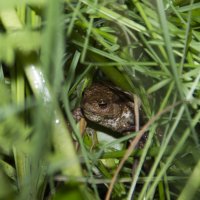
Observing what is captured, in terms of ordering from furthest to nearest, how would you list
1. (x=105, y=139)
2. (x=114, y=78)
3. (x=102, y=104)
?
(x=102, y=104) < (x=105, y=139) < (x=114, y=78)

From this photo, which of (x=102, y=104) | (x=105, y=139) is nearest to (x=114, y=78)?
(x=105, y=139)

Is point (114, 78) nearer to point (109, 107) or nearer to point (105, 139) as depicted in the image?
point (105, 139)

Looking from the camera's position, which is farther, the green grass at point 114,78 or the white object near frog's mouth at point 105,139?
the white object near frog's mouth at point 105,139

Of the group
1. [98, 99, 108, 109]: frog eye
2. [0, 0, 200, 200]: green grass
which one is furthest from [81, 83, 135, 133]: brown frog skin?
[0, 0, 200, 200]: green grass

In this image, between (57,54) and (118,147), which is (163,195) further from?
(57,54)

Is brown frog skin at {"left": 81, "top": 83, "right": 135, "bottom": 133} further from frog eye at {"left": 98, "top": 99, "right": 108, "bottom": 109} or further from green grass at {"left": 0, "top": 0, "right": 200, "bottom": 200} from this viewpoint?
green grass at {"left": 0, "top": 0, "right": 200, "bottom": 200}

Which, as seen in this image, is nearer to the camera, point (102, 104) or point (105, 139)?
point (105, 139)

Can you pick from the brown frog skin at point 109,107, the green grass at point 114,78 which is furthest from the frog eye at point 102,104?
the green grass at point 114,78

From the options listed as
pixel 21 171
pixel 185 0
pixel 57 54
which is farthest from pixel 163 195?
pixel 57 54

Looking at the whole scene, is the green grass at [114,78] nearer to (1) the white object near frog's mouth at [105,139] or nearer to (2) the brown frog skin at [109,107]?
(1) the white object near frog's mouth at [105,139]
